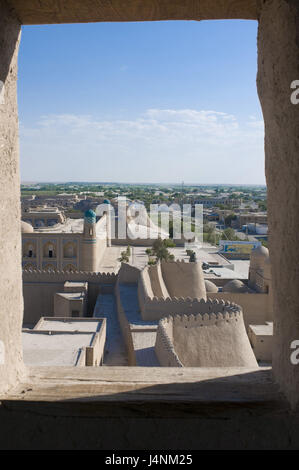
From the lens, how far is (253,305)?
1254cm

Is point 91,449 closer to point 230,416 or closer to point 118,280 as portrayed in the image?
point 230,416

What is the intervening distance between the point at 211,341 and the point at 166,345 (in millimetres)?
983

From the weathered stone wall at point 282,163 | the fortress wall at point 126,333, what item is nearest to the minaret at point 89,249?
the fortress wall at point 126,333

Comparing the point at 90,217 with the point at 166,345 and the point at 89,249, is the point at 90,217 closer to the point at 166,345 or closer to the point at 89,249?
the point at 89,249

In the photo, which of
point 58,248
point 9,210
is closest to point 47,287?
point 58,248

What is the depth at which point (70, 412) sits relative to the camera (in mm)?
1494

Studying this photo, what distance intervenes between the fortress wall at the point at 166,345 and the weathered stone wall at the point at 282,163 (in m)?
4.52

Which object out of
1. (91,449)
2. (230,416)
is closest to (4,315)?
(91,449)

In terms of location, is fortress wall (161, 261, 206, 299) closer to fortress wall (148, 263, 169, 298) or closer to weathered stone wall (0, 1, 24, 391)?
fortress wall (148, 263, 169, 298)

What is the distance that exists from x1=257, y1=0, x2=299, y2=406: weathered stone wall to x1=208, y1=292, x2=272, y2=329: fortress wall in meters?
11.1

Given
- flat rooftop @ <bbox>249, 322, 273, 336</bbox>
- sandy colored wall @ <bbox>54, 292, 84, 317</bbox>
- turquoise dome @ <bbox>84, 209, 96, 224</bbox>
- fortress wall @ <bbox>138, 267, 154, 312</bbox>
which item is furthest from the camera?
turquoise dome @ <bbox>84, 209, 96, 224</bbox>

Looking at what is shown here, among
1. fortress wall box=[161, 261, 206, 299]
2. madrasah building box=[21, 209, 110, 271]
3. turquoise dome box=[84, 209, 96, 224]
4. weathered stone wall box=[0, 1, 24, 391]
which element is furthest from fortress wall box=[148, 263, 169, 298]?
weathered stone wall box=[0, 1, 24, 391]

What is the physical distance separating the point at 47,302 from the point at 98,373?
1162 centimetres

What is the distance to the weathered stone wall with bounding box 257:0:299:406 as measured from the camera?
56.4 inches
